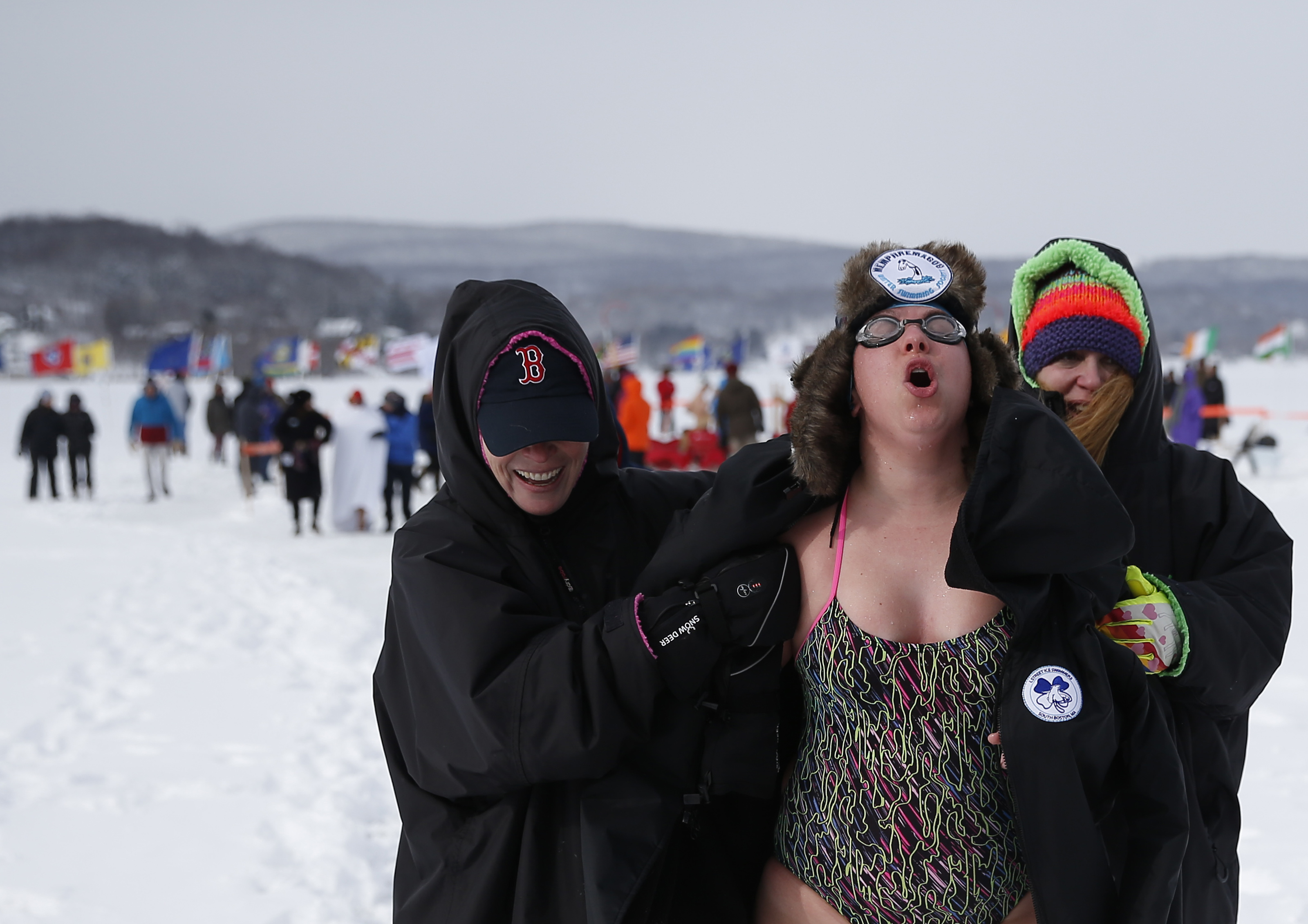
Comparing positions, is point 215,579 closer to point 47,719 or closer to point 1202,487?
point 47,719

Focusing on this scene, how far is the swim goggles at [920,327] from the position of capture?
5.23ft

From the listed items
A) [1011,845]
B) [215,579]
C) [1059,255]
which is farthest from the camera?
[215,579]

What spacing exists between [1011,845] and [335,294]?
104052 mm

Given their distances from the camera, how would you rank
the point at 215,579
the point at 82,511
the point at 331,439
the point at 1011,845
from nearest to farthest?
the point at 1011,845
the point at 215,579
the point at 331,439
the point at 82,511

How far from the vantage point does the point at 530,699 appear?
1.70 meters

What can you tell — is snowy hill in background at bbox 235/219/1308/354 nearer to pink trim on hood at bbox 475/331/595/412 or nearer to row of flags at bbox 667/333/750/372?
row of flags at bbox 667/333/750/372

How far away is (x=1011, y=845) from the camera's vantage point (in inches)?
63.7

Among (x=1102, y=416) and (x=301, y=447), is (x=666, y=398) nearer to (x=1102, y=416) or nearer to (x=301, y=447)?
(x=301, y=447)

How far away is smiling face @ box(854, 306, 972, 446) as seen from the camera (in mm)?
1573

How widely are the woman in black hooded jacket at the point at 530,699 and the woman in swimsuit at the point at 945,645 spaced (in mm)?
184

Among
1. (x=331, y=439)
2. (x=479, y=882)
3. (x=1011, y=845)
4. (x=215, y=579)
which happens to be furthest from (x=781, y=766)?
(x=331, y=439)

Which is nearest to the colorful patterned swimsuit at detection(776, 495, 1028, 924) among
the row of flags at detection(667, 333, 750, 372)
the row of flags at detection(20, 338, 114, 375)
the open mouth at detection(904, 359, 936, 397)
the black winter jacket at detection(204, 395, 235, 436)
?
the open mouth at detection(904, 359, 936, 397)

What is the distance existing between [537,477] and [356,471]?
34.4 ft

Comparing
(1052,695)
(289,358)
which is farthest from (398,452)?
(289,358)
